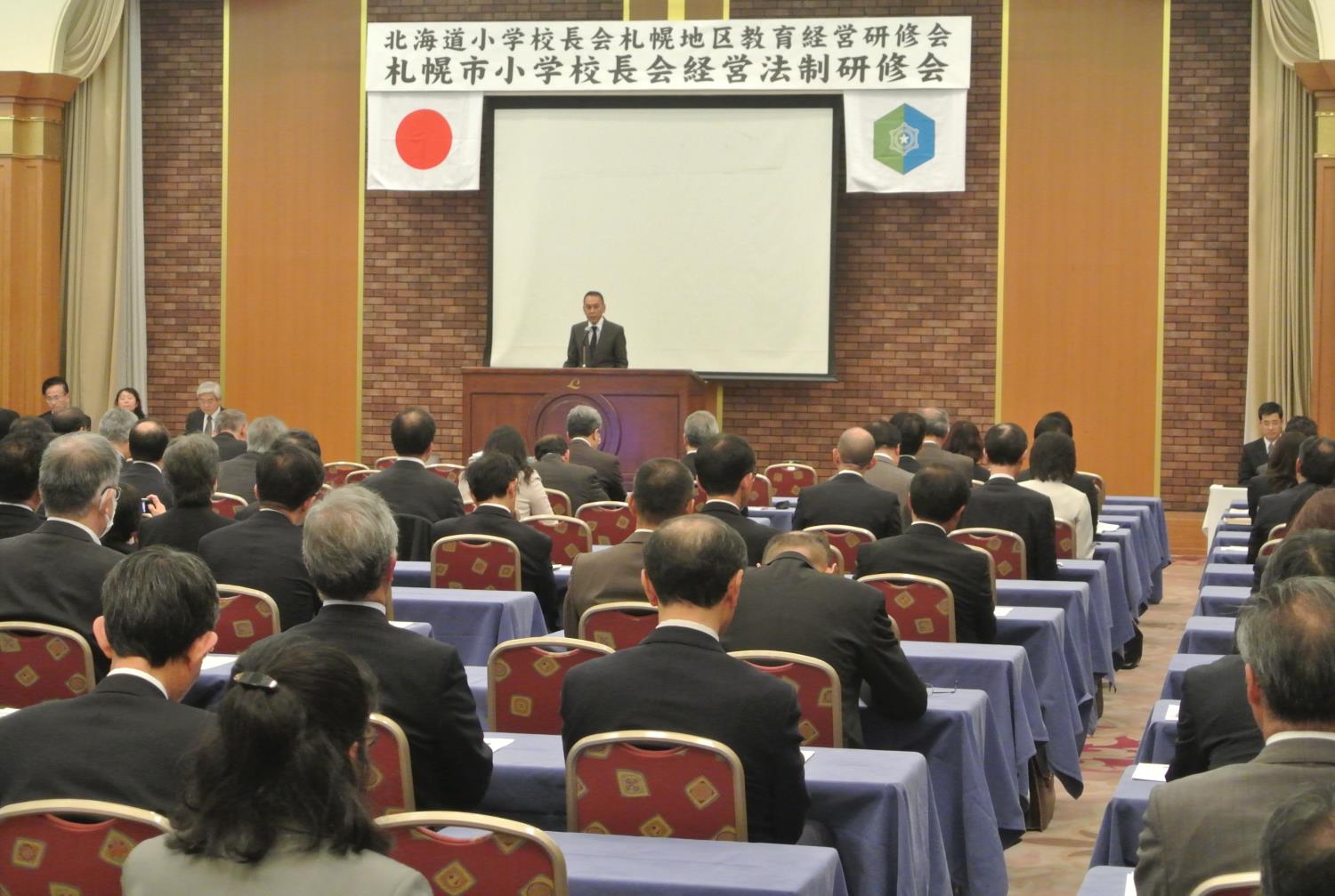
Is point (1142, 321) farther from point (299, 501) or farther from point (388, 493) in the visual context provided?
point (299, 501)

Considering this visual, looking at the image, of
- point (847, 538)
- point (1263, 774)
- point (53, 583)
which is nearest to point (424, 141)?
point (847, 538)

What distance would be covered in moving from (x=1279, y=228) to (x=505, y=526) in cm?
768

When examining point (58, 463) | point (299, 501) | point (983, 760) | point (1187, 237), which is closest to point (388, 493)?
point (299, 501)

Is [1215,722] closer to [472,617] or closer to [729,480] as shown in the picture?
[729,480]

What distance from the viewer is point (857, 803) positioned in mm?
3320

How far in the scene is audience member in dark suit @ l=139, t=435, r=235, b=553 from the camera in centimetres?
549

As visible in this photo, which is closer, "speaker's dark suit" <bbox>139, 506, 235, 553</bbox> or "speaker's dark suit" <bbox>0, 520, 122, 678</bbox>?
"speaker's dark suit" <bbox>0, 520, 122, 678</bbox>

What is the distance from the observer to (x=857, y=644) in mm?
4078

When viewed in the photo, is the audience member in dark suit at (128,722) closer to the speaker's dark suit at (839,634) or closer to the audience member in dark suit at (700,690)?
the audience member in dark suit at (700,690)

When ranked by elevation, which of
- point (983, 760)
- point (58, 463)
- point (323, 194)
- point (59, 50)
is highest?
point (59, 50)

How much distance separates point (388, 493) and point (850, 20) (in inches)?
259

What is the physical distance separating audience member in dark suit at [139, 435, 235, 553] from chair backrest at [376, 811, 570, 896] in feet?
10.2

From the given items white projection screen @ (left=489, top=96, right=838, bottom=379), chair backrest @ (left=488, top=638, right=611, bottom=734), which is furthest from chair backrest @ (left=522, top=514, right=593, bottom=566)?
white projection screen @ (left=489, top=96, right=838, bottom=379)

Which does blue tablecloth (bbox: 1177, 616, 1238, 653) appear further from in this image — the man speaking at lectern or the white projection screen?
the white projection screen
